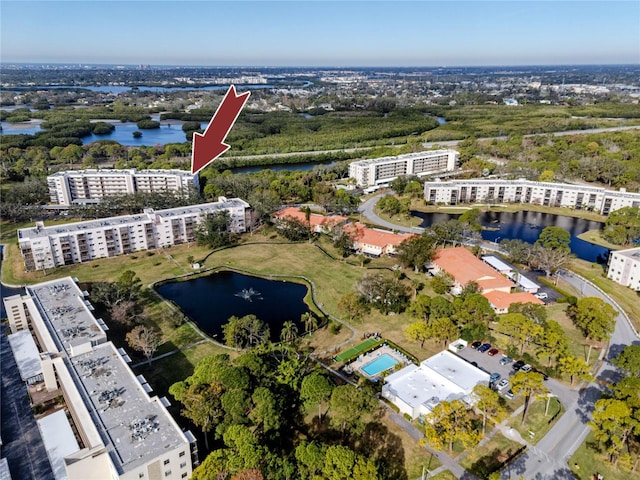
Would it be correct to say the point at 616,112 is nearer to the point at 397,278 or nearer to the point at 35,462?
the point at 397,278

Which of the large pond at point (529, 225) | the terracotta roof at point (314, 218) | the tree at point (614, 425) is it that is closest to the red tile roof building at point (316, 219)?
the terracotta roof at point (314, 218)

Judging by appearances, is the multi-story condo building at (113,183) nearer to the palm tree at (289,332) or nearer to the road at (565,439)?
the palm tree at (289,332)

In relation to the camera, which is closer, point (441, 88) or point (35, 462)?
point (35, 462)

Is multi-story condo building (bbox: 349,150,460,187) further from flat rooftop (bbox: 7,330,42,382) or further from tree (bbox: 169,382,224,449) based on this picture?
tree (bbox: 169,382,224,449)

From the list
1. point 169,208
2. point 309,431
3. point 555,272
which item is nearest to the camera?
point 309,431

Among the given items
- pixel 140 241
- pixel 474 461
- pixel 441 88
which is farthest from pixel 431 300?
pixel 441 88

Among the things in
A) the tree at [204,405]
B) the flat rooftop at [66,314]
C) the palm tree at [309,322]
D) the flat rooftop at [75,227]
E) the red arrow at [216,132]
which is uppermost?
the red arrow at [216,132]
